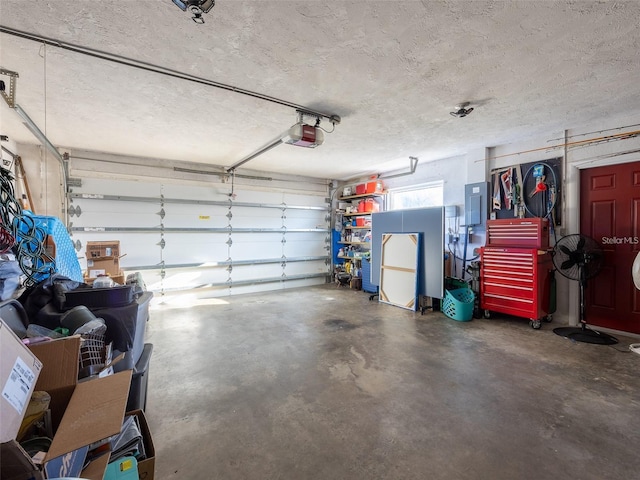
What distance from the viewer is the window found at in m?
5.51

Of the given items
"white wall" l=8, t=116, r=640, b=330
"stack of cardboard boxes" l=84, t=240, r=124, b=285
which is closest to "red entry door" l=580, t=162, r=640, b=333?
"white wall" l=8, t=116, r=640, b=330

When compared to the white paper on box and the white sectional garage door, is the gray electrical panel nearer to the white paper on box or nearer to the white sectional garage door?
the white sectional garage door

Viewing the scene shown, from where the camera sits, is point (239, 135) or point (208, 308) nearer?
point (239, 135)

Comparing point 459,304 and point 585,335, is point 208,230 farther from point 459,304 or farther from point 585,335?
point 585,335

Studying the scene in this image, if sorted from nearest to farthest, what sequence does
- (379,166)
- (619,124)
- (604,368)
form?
(604,368)
(619,124)
(379,166)

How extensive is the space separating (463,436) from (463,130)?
11.5ft

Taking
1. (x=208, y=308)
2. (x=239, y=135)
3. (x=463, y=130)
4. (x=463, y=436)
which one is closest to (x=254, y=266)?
(x=208, y=308)

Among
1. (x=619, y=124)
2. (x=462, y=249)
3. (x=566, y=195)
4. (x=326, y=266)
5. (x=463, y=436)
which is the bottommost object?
(x=463, y=436)

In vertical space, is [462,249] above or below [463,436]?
above

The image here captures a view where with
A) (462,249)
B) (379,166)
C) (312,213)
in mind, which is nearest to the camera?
(462,249)

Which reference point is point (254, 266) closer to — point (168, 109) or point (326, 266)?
point (326, 266)

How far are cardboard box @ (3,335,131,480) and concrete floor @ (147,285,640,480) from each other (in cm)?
63

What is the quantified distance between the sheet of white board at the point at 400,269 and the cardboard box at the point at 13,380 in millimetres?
4457

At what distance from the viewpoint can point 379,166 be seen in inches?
234
